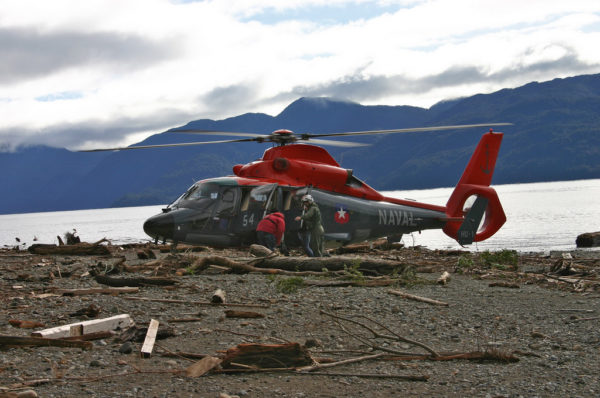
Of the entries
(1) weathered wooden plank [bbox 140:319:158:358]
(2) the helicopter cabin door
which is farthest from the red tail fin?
(1) weathered wooden plank [bbox 140:319:158:358]

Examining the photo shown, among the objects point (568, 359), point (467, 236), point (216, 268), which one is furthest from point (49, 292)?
point (467, 236)

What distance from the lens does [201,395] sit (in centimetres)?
454

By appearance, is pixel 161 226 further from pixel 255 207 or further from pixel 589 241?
A: pixel 589 241

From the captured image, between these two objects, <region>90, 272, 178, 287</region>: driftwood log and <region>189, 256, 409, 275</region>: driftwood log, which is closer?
<region>90, 272, 178, 287</region>: driftwood log

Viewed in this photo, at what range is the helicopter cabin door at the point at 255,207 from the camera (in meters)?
17.2

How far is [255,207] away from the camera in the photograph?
17219mm

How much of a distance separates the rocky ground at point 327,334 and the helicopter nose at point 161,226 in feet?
13.8

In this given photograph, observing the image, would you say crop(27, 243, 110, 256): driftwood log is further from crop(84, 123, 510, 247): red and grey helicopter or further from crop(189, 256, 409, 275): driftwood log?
crop(189, 256, 409, 275): driftwood log

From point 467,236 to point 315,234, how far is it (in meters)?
8.42

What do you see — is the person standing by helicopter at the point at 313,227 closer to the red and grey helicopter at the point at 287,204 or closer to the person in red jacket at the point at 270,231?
the person in red jacket at the point at 270,231

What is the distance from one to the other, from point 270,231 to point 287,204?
1.50m

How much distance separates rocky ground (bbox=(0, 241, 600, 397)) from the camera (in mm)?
4902

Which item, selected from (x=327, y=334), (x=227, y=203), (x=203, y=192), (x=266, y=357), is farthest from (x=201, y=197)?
(x=266, y=357)

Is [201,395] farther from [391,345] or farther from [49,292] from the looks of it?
[49,292]
